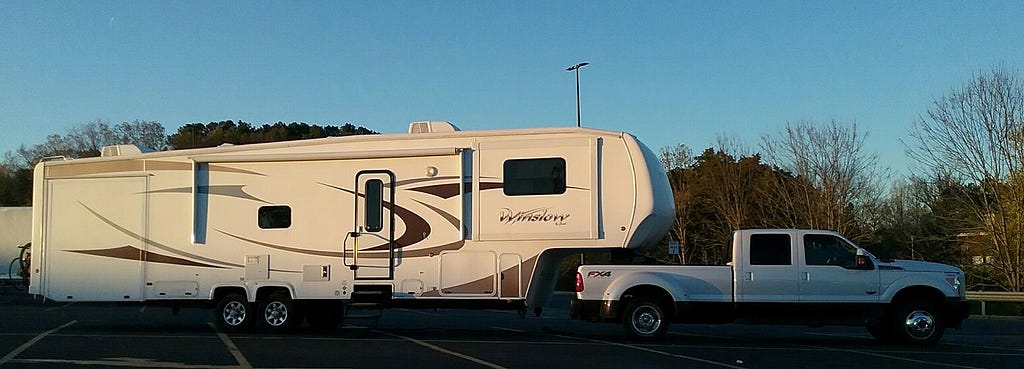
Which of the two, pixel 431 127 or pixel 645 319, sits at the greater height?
pixel 431 127

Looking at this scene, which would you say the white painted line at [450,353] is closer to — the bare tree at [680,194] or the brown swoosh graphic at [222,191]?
the brown swoosh graphic at [222,191]

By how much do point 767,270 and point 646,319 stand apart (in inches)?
80.3

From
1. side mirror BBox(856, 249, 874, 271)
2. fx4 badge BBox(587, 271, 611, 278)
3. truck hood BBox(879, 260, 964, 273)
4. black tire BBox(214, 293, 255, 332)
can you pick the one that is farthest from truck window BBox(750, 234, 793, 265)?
black tire BBox(214, 293, 255, 332)

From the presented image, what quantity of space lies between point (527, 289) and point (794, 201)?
22344 mm

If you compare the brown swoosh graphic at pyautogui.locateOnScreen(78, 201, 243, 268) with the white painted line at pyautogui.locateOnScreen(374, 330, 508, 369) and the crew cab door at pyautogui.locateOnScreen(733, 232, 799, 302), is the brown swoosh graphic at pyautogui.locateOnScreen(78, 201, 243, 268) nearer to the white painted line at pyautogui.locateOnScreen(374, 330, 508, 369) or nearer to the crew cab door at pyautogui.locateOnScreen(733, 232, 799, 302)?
the white painted line at pyautogui.locateOnScreen(374, 330, 508, 369)

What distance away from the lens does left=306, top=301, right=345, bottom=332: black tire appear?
52.2 feet

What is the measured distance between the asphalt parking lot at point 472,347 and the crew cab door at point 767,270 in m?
0.79

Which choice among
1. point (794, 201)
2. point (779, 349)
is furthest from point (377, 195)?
point (794, 201)

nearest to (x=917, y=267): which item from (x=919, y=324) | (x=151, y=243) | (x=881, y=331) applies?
(x=919, y=324)

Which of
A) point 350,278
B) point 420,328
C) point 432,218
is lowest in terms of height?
point 420,328

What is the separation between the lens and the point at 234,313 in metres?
15.5

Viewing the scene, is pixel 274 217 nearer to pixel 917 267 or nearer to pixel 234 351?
pixel 234 351

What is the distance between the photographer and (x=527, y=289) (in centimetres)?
1430

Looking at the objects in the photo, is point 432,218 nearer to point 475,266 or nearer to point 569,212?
point 475,266
